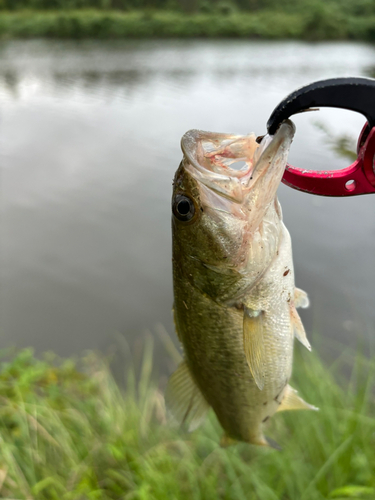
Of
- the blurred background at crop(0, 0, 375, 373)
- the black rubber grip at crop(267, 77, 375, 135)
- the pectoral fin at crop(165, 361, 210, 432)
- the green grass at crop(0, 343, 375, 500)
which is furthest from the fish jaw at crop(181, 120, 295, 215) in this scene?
the blurred background at crop(0, 0, 375, 373)

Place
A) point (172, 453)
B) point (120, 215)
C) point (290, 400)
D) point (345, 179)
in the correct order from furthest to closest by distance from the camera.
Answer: point (120, 215), point (172, 453), point (290, 400), point (345, 179)

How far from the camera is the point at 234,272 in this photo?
1307mm

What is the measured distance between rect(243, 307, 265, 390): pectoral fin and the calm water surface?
111 inches

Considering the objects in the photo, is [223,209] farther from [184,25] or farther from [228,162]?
[184,25]

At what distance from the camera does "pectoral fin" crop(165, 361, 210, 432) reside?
5.23 ft

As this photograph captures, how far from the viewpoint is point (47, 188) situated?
9648 millimetres

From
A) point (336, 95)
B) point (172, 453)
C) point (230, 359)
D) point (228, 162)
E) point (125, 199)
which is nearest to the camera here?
point (336, 95)

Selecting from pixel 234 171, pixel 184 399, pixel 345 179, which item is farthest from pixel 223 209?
pixel 184 399

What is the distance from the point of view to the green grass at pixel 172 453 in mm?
2484

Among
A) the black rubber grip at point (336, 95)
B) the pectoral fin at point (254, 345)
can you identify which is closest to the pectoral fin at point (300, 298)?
the pectoral fin at point (254, 345)

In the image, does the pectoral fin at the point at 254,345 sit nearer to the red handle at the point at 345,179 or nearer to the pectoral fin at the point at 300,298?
the pectoral fin at the point at 300,298

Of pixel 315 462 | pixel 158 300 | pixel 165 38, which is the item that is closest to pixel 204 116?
pixel 158 300

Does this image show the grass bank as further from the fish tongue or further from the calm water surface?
the fish tongue

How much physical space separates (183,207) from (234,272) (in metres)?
0.29
